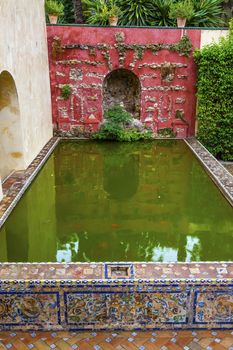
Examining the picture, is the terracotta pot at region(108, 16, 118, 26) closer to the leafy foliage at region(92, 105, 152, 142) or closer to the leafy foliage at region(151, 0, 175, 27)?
the leafy foliage at region(151, 0, 175, 27)

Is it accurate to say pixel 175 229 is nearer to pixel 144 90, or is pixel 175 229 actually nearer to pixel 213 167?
pixel 213 167

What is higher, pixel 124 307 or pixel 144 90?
pixel 144 90

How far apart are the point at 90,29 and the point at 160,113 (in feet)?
8.89

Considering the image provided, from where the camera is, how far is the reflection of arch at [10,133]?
19.4 feet

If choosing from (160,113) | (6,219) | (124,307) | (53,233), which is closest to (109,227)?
(53,233)

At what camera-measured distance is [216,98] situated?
805 cm

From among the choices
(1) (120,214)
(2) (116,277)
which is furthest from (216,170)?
(2) (116,277)

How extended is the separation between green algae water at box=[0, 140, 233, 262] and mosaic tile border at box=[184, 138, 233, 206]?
0.11 meters

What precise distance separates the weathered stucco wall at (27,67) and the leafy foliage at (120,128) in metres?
1.46

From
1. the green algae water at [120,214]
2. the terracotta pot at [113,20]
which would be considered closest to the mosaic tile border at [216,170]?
the green algae water at [120,214]

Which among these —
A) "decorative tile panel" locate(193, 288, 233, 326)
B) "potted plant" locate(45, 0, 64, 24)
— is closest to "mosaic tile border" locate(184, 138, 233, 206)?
"decorative tile panel" locate(193, 288, 233, 326)

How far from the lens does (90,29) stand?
8.48 m

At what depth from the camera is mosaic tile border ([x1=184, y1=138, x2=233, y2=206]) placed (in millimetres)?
5371

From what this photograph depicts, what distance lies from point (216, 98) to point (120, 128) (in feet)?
7.93
